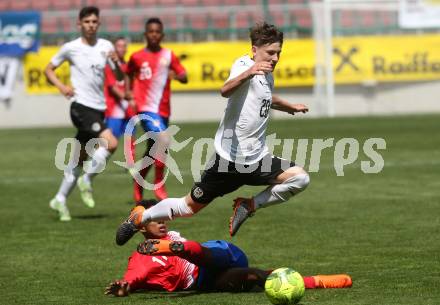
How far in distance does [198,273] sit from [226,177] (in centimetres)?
81

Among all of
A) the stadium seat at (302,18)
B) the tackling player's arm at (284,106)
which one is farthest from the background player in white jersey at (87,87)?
the stadium seat at (302,18)

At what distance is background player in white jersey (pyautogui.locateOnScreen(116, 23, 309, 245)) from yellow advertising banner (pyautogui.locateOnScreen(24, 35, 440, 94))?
20.0 meters

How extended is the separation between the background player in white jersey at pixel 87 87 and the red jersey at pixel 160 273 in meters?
4.71

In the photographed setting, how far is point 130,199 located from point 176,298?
6.56 metres

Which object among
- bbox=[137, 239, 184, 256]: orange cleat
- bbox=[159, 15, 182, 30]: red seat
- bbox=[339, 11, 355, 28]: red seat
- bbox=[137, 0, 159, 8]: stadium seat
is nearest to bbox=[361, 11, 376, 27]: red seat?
bbox=[339, 11, 355, 28]: red seat

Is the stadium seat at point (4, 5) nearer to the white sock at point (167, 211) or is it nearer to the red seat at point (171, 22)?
the red seat at point (171, 22)

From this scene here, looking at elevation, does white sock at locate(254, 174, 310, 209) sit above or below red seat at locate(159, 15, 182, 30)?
above

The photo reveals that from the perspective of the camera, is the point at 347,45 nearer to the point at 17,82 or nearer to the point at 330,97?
the point at 330,97

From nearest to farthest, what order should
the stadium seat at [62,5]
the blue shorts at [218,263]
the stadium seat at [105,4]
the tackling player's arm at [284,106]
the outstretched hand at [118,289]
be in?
the outstretched hand at [118,289] → the blue shorts at [218,263] → the tackling player's arm at [284,106] → the stadium seat at [105,4] → the stadium seat at [62,5]

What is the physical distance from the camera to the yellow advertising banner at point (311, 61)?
28.5 metres

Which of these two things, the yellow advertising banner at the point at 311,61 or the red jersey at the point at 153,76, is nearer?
the red jersey at the point at 153,76

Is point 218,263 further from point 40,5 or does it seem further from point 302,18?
point 40,5

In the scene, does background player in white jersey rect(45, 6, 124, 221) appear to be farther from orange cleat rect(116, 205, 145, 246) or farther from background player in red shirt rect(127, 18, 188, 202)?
orange cleat rect(116, 205, 145, 246)

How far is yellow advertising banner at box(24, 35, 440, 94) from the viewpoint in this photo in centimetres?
2855
